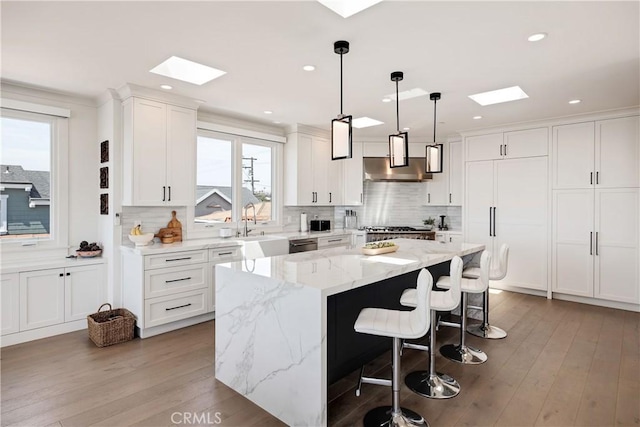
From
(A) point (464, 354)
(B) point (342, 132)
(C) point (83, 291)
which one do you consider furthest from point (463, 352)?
(C) point (83, 291)

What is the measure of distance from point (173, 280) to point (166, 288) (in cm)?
11

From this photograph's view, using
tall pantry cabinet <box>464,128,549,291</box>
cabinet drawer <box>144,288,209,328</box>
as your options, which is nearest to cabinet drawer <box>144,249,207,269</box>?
cabinet drawer <box>144,288,209,328</box>

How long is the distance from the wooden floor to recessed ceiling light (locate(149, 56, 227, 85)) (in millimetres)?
2597

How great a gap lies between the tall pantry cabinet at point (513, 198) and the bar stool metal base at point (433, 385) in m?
3.13

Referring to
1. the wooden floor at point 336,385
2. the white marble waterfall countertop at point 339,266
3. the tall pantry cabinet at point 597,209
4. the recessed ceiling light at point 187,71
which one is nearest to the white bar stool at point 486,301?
the wooden floor at point 336,385

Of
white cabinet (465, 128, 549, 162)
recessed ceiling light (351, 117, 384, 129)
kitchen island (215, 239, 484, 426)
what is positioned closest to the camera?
kitchen island (215, 239, 484, 426)

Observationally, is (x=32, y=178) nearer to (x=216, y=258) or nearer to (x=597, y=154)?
(x=216, y=258)

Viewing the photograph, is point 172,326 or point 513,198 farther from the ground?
point 513,198

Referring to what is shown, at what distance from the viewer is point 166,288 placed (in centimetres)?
383

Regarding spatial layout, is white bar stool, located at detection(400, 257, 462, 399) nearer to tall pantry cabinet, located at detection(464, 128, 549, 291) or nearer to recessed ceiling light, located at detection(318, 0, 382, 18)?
recessed ceiling light, located at detection(318, 0, 382, 18)

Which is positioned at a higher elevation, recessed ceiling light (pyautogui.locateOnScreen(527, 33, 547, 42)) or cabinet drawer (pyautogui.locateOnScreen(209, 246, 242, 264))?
recessed ceiling light (pyautogui.locateOnScreen(527, 33, 547, 42))

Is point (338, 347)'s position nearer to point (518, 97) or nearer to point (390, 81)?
point (390, 81)

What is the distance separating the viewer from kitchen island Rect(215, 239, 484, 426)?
2051 mm

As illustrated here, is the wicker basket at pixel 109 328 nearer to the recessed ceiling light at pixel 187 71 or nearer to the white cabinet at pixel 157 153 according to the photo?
the white cabinet at pixel 157 153
